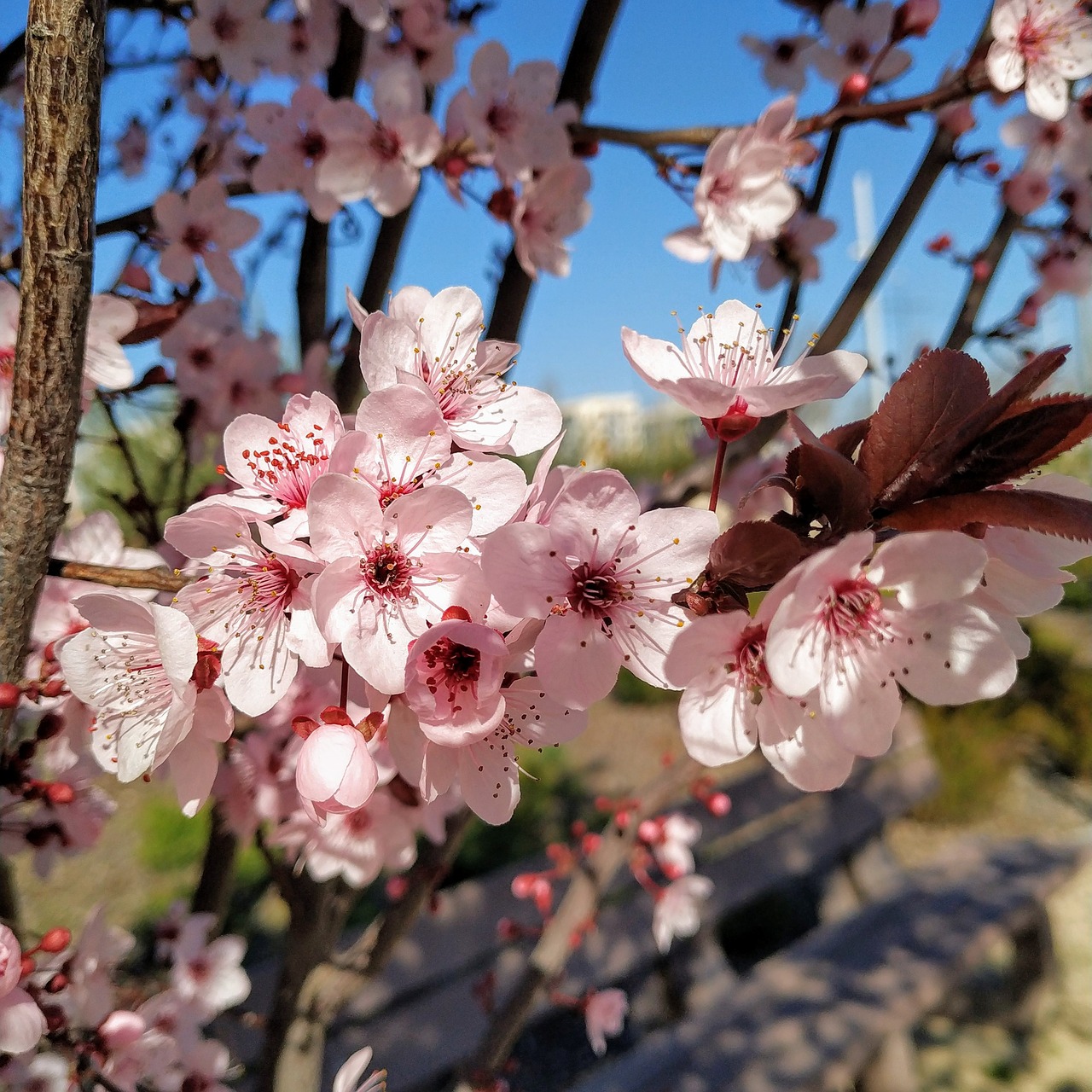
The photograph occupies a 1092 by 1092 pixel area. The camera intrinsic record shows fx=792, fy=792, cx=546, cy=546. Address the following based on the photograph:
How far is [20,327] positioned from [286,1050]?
115 centimetres

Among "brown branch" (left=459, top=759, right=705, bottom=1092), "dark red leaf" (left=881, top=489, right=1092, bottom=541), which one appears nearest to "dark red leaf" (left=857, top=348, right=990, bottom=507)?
"dark red leaf" (left=881, top=489, right=1092, bottom=541)

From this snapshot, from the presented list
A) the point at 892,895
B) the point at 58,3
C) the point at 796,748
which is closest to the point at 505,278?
the point at 58,3

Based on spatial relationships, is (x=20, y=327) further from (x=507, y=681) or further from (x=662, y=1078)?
(x=662, y=1078)

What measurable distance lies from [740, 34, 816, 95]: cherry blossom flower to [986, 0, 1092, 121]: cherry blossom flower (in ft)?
1.84

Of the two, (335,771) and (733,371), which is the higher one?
(733,371)

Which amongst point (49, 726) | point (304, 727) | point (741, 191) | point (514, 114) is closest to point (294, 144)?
point (514, 114)

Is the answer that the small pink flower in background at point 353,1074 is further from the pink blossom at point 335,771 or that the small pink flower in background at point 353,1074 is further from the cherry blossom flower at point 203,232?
the cherry blossom flower at point 203,232

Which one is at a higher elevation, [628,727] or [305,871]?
[305,871]

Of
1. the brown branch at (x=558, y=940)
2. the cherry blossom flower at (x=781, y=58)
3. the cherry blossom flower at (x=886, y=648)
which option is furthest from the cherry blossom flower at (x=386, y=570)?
the cherry blossom flower at (x=781, y=58)

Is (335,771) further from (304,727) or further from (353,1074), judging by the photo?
(353,1074)

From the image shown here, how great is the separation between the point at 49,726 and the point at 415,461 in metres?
0.64

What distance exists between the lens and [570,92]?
A: 4.63ft

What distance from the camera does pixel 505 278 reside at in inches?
54.9

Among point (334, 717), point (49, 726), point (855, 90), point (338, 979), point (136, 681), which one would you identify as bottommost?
point (338, 979)
